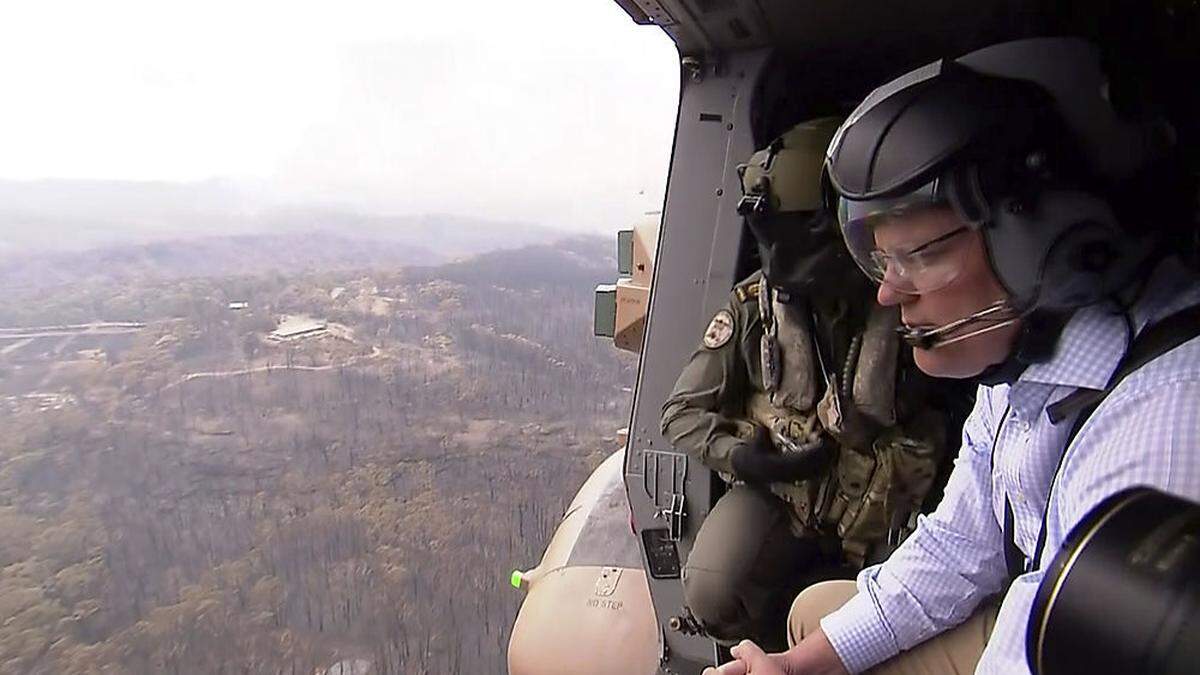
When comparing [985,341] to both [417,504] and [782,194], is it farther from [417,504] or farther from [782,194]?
[417,504]

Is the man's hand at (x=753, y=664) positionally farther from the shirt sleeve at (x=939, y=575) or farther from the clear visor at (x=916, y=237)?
the clear visor at (x=916, y=237)

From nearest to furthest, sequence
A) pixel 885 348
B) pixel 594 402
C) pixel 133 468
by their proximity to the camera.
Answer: pixel 885 348 < pixel 133 468 < pixel 594 402

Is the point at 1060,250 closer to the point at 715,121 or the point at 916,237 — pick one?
the point at 916,237

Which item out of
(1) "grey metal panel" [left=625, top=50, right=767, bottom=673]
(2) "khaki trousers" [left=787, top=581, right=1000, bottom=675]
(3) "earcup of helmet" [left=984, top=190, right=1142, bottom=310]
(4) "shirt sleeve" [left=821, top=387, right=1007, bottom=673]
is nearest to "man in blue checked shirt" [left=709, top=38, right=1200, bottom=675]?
(3) "earcup of helmet" [left=984, top=190, right=1142, bottom=310]

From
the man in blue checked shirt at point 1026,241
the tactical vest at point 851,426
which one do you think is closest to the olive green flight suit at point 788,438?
the tactical vest at point 851,426

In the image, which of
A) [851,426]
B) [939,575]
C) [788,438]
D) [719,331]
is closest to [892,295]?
[939,575]

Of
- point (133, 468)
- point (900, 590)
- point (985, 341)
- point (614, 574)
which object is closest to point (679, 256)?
point (614, 574)
